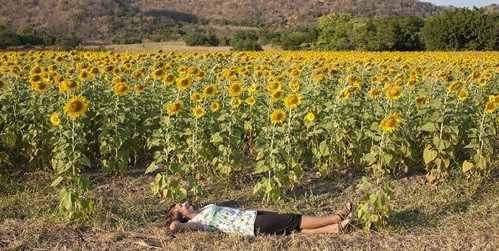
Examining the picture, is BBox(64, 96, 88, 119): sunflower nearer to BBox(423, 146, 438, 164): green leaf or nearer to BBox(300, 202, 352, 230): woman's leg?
BBox(300, 202, 352, 230): woman's leg

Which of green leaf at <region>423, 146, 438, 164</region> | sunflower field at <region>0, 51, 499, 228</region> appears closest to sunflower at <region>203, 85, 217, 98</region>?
sunflower field at <region>0, 51, 499, 228</region>

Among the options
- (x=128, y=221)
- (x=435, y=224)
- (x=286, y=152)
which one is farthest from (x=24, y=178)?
(x=435, y=224)

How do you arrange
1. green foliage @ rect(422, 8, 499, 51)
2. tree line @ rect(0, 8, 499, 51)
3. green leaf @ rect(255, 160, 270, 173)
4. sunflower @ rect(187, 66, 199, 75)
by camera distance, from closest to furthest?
green leaf @ rect(255, 160, 270, 173), sunflower @ rect(187, 66, 199, 75), tree line @ rect(0, 8, 499, 51), green foliage @ rect(422, 8, 499, 51)

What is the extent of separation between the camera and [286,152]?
4.91m

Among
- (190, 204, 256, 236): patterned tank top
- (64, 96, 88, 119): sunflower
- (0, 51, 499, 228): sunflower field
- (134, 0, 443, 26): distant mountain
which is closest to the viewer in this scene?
(190, 204, 256, 236): patterned tank top

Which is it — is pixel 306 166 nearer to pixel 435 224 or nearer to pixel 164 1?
pixel 435 224

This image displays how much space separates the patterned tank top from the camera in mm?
4125

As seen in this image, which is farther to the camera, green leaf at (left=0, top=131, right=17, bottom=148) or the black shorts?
green leaf at (left=0, top=131, right=17, bottom=148)

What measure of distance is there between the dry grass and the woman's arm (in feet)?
0.18

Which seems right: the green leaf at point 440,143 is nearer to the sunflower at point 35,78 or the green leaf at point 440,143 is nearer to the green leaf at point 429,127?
the green leaf at point 429,127

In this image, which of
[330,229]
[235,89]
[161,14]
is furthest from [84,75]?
[161,14]

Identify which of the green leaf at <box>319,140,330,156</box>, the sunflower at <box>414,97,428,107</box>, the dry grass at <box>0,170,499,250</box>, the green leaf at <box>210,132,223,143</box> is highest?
the sunflower at <box>414,97,428,107</box>

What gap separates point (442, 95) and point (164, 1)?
223ft

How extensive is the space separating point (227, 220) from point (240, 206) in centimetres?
75
